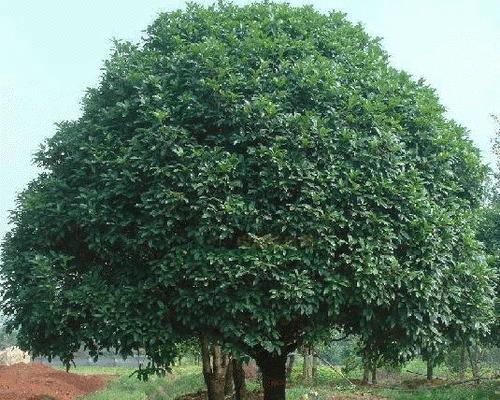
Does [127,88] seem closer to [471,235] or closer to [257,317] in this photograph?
[257,317]

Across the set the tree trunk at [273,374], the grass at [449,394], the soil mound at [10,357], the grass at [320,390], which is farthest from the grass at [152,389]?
the soil mound at [10,357]

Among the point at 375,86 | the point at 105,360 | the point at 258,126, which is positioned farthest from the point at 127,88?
the point at 105,360

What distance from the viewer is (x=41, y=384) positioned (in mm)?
32125

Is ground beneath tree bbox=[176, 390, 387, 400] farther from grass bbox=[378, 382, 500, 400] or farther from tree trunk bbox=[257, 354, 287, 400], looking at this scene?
tree trunk bbox=[257, 354, 287, 400]

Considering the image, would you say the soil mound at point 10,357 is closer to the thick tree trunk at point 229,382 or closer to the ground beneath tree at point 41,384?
the ground beneath tree at point 41,384

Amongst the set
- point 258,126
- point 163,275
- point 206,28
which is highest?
point 206,28

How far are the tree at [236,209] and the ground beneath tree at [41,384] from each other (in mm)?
15991

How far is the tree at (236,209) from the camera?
9680 millimetres

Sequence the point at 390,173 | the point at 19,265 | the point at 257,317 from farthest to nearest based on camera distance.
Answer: the point at 19,265 < the point at 390,173 < the point at 257,317

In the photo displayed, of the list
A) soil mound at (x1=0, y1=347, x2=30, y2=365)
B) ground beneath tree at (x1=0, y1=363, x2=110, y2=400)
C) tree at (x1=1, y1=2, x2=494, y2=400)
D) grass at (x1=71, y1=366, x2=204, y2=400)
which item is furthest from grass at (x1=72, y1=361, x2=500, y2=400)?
soil mound at (x1=0, y1=347, x2=30, y2=365)

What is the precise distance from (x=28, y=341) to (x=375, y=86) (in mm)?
7688

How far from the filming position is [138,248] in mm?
10273

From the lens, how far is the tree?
9.68 metres

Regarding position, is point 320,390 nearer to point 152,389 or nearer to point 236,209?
point 152,389
